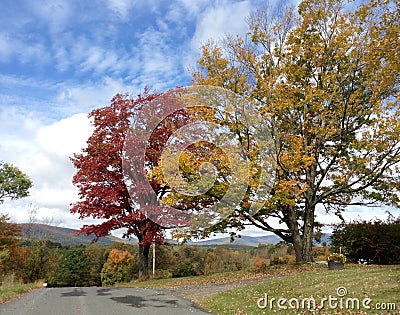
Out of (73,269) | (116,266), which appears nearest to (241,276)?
(116,266)

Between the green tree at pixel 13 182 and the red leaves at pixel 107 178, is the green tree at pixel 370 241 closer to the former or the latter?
the red leaves at pixel 107 178

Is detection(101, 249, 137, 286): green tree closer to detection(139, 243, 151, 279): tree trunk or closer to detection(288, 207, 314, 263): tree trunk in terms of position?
detection(139, 243, 151, 279): tree trunk

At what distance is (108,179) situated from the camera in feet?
67.7

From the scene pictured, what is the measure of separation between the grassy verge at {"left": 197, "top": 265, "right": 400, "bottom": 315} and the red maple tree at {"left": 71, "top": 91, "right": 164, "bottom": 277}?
9484 millimetres

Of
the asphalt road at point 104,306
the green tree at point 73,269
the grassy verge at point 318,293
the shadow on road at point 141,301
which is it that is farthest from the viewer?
the green tree at point 73,269

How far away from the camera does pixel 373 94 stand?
Answer: 1535cm

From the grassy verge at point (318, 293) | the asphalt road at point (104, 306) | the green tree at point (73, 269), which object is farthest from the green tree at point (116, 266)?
the grassy verge at point (318, 293)

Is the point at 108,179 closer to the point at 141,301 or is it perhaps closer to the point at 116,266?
the point at 141,301

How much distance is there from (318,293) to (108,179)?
13486 mm

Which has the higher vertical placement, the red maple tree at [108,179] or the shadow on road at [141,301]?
the red maple tree at [108,179]

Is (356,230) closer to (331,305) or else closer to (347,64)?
(347,64)

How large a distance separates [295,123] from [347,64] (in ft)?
10.5

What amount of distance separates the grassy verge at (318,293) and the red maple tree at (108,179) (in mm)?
9484

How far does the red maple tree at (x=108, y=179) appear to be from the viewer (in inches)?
796
